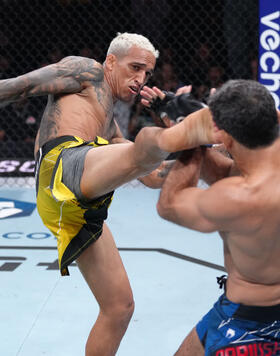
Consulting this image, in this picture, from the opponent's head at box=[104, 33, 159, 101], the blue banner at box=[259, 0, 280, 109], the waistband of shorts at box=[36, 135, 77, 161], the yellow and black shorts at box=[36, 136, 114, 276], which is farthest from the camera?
the blue banner at box=[259, 0, 280, 109]

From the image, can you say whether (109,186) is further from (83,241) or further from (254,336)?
(254,336)

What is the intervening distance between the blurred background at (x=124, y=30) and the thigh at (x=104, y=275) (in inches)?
137

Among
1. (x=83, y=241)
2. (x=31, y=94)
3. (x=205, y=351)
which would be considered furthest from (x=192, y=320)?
(x=31, y=94)

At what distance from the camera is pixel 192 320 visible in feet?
8.25

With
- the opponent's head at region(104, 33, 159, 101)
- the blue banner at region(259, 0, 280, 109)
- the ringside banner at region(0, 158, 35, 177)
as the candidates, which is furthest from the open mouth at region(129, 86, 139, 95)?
the ringside banner at region(0, 158, 35, 177)

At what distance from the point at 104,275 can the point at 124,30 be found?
14.3 ft

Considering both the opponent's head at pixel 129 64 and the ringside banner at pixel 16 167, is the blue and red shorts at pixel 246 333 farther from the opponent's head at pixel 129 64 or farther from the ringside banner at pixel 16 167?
the ringside banner at pixel 16 167

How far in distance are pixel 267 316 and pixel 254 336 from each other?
0.20ft

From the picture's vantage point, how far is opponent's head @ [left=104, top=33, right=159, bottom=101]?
7.00 ft

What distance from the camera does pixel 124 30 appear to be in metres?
5.82

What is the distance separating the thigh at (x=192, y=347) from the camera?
1.45 metres

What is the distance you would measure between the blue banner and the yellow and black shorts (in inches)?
117

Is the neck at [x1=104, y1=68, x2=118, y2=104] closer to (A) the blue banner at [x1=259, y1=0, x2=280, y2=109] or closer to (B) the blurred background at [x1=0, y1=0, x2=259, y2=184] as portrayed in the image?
(A) the blue banner at [x1=259, y1=0, x2=280, y2=109]

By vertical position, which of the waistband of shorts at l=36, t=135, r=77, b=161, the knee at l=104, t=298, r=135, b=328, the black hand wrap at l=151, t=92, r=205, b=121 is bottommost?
the knee at l=104, t=298, r=135, b=328
